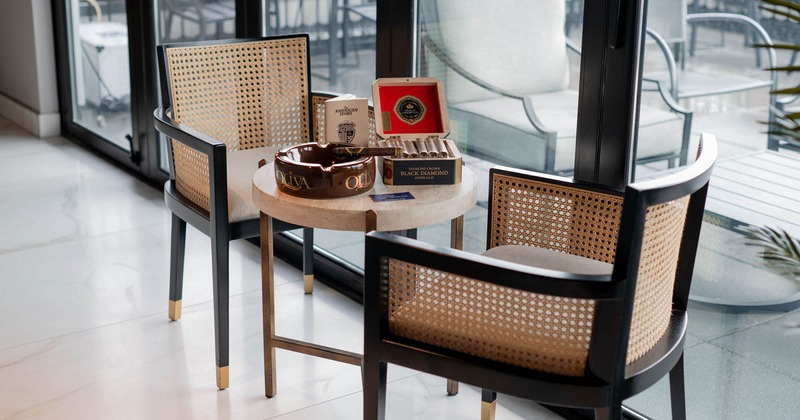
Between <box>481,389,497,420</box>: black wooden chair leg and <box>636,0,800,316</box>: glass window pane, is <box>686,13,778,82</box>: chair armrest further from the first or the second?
<box>481,389,497,420</box>: black wooden chair leg

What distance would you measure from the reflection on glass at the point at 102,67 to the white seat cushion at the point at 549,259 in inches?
125

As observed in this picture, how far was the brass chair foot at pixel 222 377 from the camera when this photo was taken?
109 inches

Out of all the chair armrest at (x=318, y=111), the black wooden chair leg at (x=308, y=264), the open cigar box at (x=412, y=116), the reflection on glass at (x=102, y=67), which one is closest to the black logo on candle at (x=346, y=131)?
the open cigar box at (x=412, y=116)

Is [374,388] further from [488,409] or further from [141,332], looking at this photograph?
[141,332]

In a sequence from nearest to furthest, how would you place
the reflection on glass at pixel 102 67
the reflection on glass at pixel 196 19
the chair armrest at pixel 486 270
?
1. the chair armrest at pixel 486 270
2. the reflection on glass at pixel 196 19
3. the reflection on glass at pixel 102 67

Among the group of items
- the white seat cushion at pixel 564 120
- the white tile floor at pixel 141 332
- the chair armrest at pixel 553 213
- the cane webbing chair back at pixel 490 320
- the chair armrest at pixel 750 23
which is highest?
the chair armrest at pixel 750 23

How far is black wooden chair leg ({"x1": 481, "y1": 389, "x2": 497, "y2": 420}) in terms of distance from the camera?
8.27 feet

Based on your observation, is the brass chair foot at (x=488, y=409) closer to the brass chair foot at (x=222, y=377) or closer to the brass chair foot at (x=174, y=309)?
the brass chair foot at (x=222, y=377)

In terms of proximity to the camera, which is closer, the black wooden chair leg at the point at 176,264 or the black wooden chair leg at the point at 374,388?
the black wooden chair leg at the point at 374,388

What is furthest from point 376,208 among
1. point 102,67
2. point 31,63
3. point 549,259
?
point 31,63

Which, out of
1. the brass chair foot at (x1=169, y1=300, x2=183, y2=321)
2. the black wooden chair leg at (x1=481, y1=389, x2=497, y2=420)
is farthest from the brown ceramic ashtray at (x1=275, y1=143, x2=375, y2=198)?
the brass chair foot at (x1=169, y1=300, x2=183, y2=321)

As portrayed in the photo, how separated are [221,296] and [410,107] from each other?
0.78 metres

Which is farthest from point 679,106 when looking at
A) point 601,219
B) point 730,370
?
point 730,370

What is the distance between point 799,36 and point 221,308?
5.50ft
